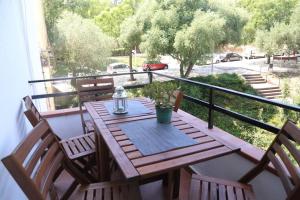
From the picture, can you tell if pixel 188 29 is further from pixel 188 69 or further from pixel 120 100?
pixel 120 100

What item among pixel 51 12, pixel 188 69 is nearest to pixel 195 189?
pixel 188 69

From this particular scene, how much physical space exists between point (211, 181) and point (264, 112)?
9300mm

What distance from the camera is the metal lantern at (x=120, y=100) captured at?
6.23ft

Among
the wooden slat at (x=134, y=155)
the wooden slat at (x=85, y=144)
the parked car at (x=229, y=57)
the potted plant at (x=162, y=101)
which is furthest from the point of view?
the parked car at (x=229, y=57)

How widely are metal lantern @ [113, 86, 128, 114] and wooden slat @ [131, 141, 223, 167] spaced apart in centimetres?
77

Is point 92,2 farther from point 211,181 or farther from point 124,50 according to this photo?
point 211,181

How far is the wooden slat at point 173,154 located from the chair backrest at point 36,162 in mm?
441

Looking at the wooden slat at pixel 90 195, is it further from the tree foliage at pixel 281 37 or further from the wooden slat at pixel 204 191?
the tree foliage at pixel 281 37

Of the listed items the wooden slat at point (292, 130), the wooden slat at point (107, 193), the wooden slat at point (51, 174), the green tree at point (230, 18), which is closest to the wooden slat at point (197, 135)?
the wooden slat at point (292, 130)

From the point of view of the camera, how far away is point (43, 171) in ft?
3.89

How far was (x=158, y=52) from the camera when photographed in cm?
985

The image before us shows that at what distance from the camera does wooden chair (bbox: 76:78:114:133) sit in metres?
2.67

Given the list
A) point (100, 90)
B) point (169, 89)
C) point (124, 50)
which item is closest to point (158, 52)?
point (124, 50)

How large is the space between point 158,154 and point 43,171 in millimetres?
584
